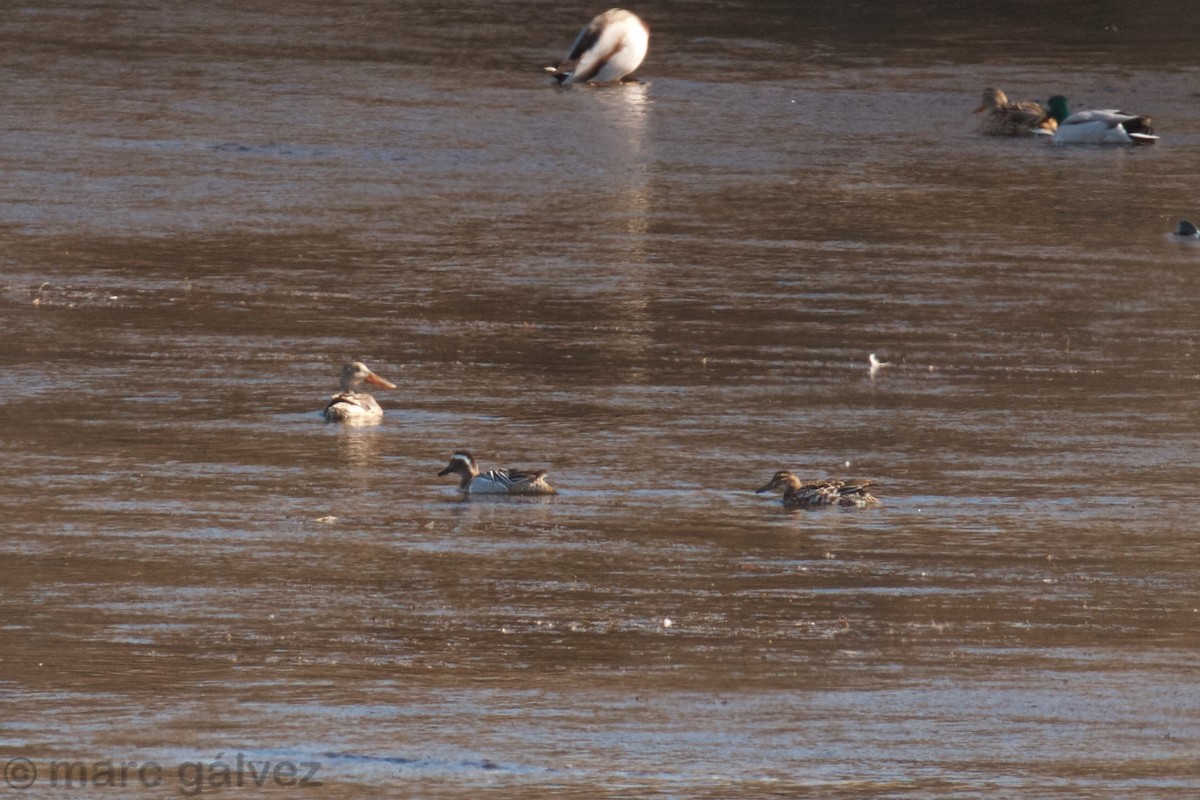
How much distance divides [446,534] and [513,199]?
6.84m

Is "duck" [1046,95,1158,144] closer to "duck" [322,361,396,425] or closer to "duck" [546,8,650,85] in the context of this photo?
"duck" [546,8,650,85]

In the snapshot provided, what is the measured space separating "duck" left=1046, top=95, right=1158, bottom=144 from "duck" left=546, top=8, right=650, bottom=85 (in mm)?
3983

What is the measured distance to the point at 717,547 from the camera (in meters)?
7.79

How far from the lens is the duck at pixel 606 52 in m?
19.5

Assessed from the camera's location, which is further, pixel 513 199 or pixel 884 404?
pixel 513 199

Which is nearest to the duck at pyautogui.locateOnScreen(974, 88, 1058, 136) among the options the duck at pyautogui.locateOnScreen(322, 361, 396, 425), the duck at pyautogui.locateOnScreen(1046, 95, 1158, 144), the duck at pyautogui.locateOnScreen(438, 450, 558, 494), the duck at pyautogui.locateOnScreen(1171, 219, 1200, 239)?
the duck at pyautogui.locateOnScreen(1046, 95, 1158, 144)

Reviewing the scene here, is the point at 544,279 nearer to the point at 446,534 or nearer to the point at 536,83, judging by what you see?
the point at 446,534

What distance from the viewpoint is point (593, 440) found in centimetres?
925

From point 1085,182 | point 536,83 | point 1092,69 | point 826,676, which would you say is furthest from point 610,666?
point 1092,69

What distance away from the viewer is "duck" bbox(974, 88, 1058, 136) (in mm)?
17672

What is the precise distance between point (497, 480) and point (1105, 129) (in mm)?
10230

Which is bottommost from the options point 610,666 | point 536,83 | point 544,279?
point 610,666

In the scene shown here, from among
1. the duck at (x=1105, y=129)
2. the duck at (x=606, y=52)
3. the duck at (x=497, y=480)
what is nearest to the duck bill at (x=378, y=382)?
the duck at (x=497, y=480)

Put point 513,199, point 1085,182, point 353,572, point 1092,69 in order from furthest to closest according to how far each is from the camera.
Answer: point 1092,69 → point 1085,182 → point 513,199 → point 353,572
